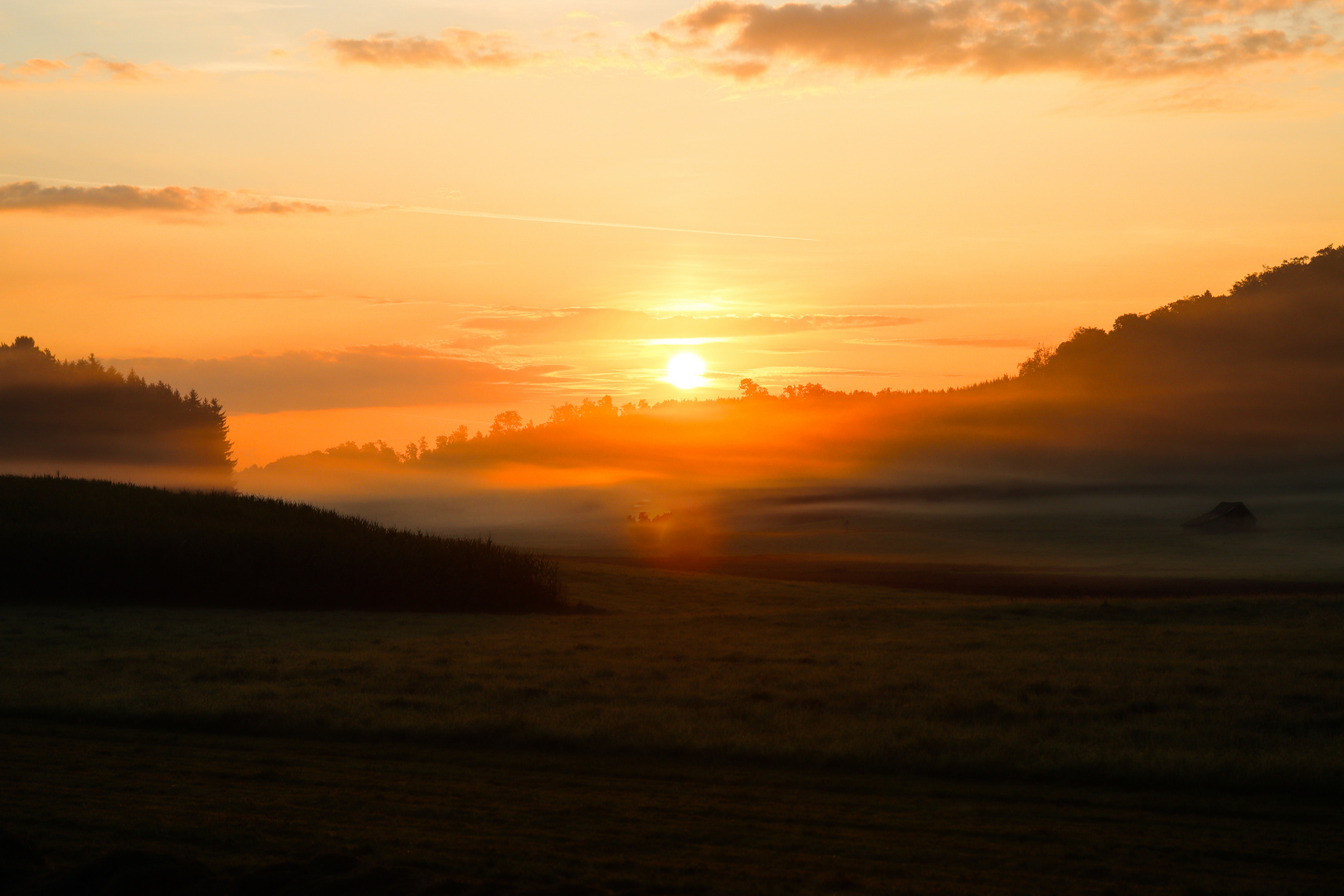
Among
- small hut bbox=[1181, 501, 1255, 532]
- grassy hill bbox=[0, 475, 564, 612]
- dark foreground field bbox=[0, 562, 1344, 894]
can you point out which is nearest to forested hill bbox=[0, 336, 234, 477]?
grassy hill bbox=[0, 475, 564, 612]

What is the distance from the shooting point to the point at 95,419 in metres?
116

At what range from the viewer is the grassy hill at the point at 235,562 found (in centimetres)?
4672

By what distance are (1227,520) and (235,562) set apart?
107811mm

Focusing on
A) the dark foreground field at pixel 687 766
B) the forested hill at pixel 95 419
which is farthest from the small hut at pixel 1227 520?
the forested hill at pixel 95 419

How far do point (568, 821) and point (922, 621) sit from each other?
1067 inches

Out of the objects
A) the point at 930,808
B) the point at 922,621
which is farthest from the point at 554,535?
the point at 930,808

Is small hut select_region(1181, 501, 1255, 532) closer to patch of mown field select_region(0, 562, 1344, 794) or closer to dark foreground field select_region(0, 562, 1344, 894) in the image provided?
patch of mown field select_region(0, 562, 1344, 794)

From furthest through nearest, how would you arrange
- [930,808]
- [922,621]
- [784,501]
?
[784,501] → [922,621] → [930,808]

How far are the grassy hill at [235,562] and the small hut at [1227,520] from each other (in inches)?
3641

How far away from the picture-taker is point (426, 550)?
52406 millimetres

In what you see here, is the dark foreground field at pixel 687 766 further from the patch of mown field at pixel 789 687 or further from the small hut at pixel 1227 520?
the small hut at pixel 1227 520

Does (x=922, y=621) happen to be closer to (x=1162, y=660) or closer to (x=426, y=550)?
(x=1162, y=660)

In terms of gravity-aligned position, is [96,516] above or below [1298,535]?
above

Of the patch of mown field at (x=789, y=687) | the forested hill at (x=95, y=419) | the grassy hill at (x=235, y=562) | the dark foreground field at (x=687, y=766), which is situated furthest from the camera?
the forested hill at (x=95, y=419)
